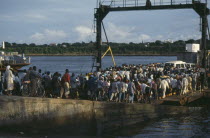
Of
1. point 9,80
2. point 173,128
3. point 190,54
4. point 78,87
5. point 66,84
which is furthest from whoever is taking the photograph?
point 190,54

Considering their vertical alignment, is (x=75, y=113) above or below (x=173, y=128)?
above

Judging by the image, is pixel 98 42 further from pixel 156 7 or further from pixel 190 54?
pixel 190 54

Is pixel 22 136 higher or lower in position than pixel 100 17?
lower

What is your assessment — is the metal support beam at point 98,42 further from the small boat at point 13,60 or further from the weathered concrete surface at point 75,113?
the small boat at point 13,60

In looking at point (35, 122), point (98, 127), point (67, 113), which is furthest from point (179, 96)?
point (35, 122)

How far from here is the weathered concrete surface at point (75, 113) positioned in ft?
50.8

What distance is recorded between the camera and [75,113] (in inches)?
655

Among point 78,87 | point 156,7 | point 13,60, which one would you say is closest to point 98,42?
point 156,7

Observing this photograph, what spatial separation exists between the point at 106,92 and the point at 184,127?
15.0ft

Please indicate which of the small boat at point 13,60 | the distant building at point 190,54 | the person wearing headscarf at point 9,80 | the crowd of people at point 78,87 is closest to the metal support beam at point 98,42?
the crowd of people at point 78,87

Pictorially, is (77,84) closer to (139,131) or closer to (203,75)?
(139,131)

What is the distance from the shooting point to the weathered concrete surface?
15469mm

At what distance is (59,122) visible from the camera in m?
16.3

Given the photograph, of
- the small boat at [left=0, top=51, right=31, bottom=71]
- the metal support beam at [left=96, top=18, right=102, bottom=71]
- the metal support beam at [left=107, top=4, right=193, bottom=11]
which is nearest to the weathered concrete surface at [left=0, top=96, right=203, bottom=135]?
the metal support beam at [left=96, top=18, right=102, bottom=71]
